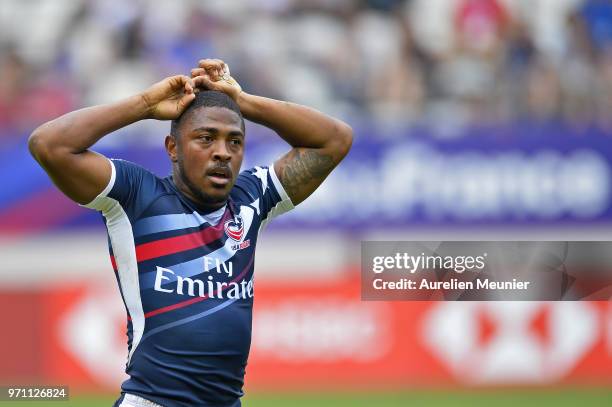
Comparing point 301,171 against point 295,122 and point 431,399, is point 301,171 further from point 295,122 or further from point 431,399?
point 431,399

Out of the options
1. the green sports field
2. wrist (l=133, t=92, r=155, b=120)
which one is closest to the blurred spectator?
the green sports field

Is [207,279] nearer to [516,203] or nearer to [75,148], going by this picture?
[75,148]

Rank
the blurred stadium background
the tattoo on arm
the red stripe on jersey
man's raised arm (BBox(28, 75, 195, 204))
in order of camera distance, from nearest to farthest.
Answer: man's raised arm (BBox(28, 75, 195, 204)), the red stripe on jersey, the tattoo on arm, the blurred stadium background

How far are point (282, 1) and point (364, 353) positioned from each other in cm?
542

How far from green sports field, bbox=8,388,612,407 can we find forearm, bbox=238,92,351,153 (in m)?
4.27

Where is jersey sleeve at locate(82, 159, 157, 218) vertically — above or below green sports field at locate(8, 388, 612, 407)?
above

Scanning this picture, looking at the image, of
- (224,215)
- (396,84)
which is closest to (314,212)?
(396,84)

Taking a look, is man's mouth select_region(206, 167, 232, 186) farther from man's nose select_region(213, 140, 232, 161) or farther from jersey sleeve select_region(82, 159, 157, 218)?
jersey sleeve select_region(82, 159, 157, 218)

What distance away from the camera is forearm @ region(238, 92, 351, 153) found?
5086 mm

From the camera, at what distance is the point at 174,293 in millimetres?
4582

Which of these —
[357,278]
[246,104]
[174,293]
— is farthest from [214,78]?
[357,278]

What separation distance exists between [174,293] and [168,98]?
933mm

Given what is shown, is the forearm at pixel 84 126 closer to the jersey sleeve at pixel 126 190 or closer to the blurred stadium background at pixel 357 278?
the jersey sleeve at pixel 126 190

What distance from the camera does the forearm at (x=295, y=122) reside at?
5.09 meters
